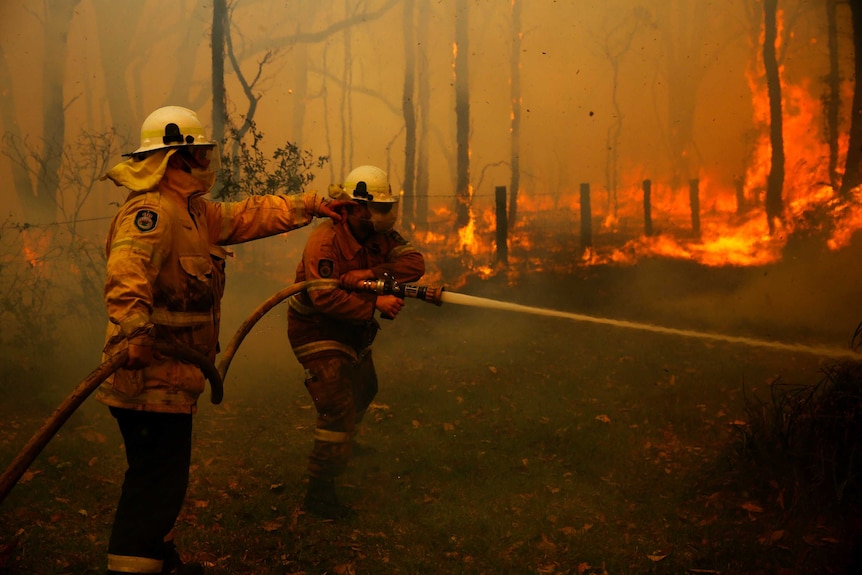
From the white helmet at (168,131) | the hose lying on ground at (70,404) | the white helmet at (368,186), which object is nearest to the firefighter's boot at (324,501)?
the hose lying on ground at (70,404)

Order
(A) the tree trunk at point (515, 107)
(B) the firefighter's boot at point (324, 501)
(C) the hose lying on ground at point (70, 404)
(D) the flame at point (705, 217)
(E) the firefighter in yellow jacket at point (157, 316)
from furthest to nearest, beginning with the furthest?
(A) the tree trunk at point (515, 107) → (D) the flame at point (705, 217) → (B) the firefighter's boot at point (324, 501) → (E) the firefighter in yellow jacket at point (157, 316) → (C) the hose lying on ground at point (70, 404)

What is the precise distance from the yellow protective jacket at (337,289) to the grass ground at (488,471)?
127 centimetres

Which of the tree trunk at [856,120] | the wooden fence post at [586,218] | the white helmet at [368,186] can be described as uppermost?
the tree trunk at [856,120]

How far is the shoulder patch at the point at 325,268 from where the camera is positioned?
4719mm

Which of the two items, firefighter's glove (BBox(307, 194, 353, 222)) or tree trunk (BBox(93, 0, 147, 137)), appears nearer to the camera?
firefighter's glove (BBox(307, 194, 353, 222))

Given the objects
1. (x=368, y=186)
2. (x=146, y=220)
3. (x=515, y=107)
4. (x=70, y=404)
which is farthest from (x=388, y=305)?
(x=515, y=107)

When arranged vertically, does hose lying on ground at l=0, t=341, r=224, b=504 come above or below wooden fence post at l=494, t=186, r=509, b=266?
below

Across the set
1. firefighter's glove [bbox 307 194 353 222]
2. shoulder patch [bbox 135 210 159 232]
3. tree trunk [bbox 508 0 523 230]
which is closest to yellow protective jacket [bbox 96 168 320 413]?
shoulder patch [bbox 135 210 159 232]

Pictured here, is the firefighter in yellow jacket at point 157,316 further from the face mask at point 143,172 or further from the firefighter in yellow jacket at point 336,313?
the firefighter in yellow jacket at point 336,313

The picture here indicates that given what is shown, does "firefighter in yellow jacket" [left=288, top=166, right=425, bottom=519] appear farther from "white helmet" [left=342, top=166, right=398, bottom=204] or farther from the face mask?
the face mask

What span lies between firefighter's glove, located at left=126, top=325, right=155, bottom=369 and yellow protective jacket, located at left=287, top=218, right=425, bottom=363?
Answer: 1662 millimetres

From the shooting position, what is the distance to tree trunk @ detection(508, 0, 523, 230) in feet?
37.0

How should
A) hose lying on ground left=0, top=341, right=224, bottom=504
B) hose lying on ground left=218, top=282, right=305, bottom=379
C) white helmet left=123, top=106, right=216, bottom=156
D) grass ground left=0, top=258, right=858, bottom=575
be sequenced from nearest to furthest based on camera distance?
hose lying on ground left=0, top=341, right=224, bottom=504, white helmet left=123, top=106, right=216, bottom=156, hose lying on ground left=218, top=282, right=305, bottom=379, grass ground left=0, top=258, right=858, bottom=575

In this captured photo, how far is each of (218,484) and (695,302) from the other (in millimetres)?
7446
